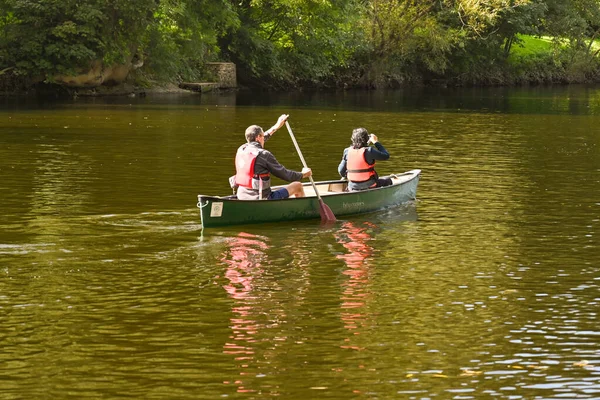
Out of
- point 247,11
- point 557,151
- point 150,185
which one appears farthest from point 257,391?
point 247,11

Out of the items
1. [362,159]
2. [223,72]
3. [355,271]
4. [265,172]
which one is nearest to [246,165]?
[265,172]

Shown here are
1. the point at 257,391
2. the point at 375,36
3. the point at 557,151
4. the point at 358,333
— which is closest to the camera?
the point at 257,391

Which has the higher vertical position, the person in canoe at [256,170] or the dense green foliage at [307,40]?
the dense green foliage at [307,40]

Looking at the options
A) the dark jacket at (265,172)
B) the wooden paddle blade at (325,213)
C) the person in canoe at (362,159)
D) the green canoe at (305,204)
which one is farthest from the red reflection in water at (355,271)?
the person in canoe at (362,159)

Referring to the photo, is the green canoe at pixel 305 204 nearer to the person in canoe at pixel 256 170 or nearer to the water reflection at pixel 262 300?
the person in canoe at pixel 256 170

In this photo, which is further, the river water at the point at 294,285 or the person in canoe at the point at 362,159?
the person in canoe at the point at 362,159

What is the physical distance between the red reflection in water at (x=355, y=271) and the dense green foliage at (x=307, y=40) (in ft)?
92.1

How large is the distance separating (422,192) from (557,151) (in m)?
8.24

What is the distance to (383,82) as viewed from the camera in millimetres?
60531

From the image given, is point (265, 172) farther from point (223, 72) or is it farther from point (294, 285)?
point (223, 72)

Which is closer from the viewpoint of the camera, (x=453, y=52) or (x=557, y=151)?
(x=557, y=151)

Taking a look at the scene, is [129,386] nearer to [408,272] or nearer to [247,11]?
[408,272]

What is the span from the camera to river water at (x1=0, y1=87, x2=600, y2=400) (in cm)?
834

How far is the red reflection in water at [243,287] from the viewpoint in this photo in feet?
29.6
